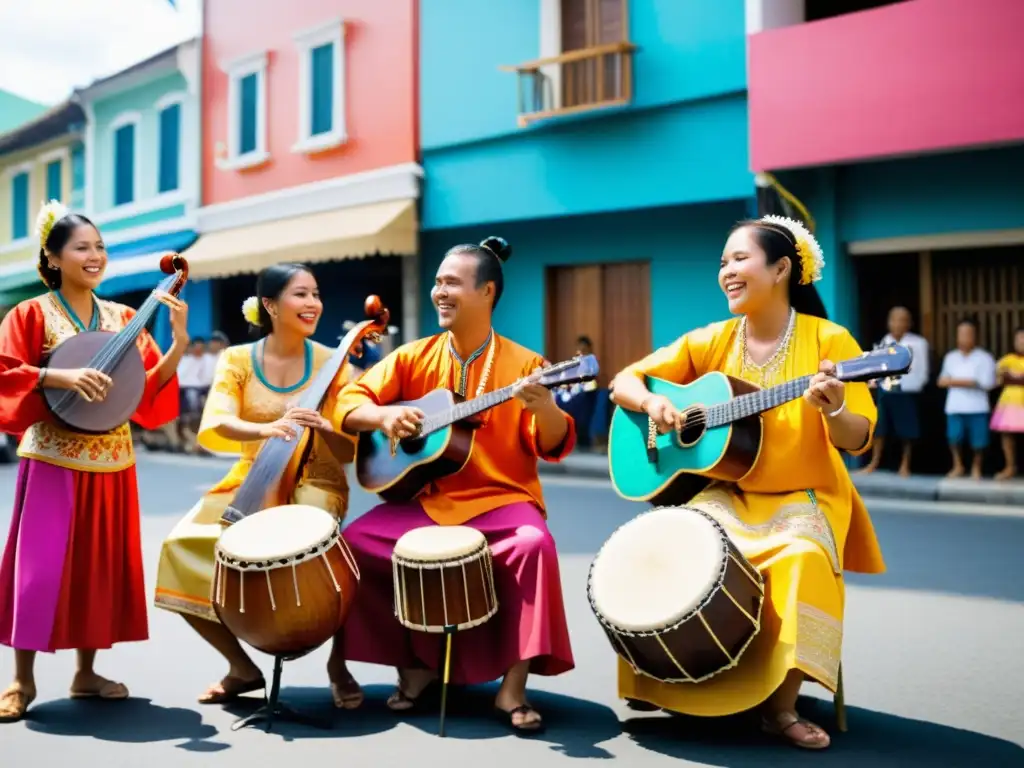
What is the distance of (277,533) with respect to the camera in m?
3.86

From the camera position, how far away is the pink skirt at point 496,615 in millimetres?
3965

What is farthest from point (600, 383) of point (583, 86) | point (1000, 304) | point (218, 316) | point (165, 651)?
point (165, 651)

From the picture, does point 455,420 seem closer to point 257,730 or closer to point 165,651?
point 257,730

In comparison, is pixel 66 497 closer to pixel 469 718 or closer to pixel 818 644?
pixel 469 718

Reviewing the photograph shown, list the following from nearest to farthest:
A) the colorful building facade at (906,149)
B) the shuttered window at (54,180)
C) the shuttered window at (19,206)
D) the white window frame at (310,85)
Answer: the colorful building facade at (906,149) < the white window frame at (310,85) < the shuttered window at (54,180) < the shuttered window at (19,206)

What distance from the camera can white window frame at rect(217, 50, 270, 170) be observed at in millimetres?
17938

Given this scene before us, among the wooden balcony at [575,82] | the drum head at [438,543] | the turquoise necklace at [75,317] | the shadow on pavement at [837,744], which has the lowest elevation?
the shadow on pavement at [837,744]

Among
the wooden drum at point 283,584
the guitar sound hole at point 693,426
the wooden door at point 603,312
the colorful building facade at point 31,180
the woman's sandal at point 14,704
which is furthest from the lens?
the colorful building facade at point 31,180

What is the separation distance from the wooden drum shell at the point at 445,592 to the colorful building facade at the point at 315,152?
11.2 metres

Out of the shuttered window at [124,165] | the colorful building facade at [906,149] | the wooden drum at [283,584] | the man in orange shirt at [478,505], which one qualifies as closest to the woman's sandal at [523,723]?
the man in orange shirt at [478,505]

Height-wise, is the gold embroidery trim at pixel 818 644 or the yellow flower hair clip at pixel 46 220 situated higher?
the yellow flower hair clip at pixel 46 220

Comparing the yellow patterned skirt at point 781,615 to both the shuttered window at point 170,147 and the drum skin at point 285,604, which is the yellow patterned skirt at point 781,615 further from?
the shuttered window at point 170,147

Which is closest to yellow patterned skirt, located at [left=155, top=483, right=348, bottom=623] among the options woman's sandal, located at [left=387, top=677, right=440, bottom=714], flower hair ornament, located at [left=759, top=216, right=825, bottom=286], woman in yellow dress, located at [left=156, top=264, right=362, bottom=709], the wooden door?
woman in yellow dress, located at [left=156, top=264, right=362, bottom=709]

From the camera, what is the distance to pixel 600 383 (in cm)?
1434
